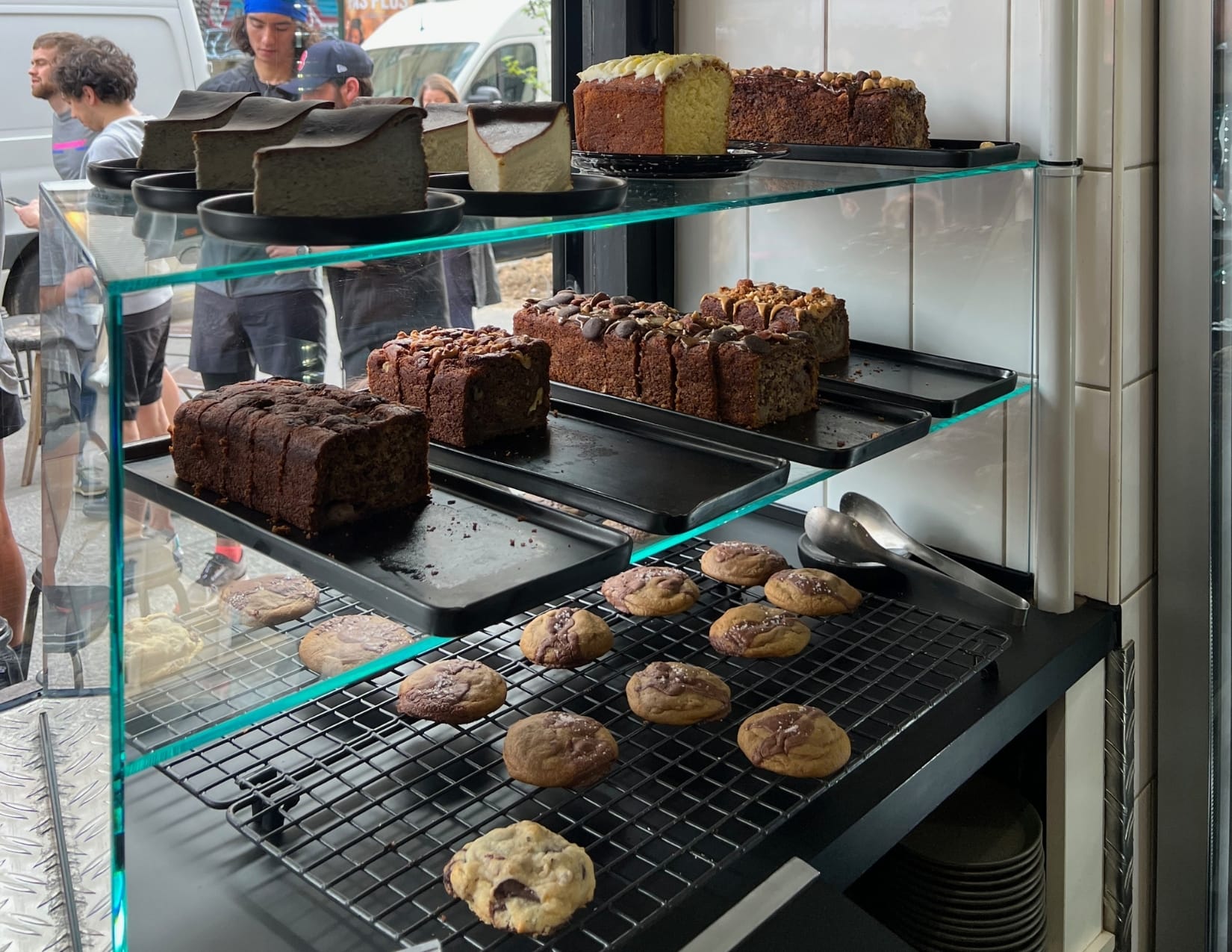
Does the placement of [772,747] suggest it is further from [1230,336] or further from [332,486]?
[1230,336]

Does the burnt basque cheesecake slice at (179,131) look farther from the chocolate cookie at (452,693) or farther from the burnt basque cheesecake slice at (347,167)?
the chocolate cookie at (452,693)

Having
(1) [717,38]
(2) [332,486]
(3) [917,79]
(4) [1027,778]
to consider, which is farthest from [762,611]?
(1) [717,38]

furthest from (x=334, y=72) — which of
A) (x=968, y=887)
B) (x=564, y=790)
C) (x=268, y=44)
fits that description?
(x=968, y=887)

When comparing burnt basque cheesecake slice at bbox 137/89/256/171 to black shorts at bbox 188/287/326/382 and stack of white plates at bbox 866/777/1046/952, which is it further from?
stack of white plates at bbox 866/777/1046/952

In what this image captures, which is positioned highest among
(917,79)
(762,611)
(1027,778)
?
(917,79)

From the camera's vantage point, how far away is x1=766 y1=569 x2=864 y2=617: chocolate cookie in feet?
4.95

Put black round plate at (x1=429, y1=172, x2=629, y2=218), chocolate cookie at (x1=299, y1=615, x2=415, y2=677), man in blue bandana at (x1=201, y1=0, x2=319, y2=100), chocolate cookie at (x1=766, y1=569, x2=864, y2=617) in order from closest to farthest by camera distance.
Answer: chocolate cookie at (x1=299, y1=615, x2=415, y2=677), black round plate at (x1=429, y1=172, x2=629, y2=218), chocolate cookie at (x1=766, y1=569, x2=864, y2=617), man in blue bandana at (x1=201, y1=0, x2=319, y2=100)

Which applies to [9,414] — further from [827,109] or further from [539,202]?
[539,202]

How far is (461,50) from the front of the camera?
197 cm

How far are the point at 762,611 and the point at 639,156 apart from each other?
1.84 feet

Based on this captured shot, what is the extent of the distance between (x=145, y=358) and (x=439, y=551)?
27 centimetres

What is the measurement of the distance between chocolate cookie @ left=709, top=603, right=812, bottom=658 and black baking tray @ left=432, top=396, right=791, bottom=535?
0.25 metres

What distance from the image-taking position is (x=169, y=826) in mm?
1141

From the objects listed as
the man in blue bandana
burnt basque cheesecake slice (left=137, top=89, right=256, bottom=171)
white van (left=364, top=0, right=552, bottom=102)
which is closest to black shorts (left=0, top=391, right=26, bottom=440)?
the man in blue bandana
